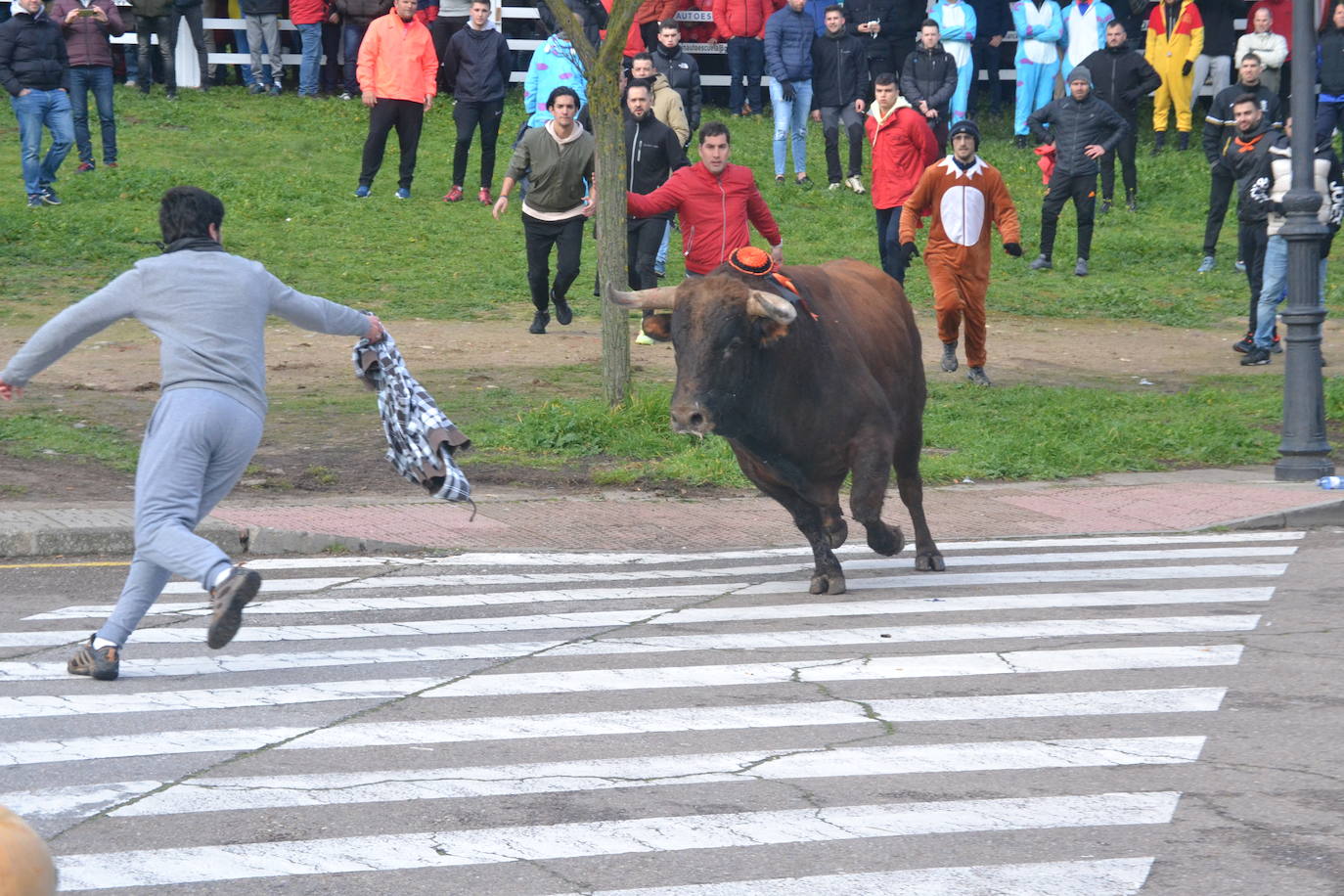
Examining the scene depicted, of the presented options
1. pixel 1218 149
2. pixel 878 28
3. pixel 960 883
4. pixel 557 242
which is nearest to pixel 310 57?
pixel 878 28

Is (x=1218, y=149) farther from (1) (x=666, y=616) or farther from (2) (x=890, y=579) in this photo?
(1) (x=666, y=616)

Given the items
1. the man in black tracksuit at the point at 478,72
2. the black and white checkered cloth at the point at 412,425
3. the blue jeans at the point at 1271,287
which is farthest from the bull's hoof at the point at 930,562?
the man in black tracksuit at the point at 478,72

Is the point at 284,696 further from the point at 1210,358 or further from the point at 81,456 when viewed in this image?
the point at 1210,358

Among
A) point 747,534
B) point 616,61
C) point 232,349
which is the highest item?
point 616,61

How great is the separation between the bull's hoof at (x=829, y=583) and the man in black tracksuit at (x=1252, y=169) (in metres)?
9.05

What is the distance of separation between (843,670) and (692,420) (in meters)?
1.65

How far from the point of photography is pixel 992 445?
1434 centimetres

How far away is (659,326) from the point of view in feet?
31.2

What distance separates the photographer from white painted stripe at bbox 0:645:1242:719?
7.11 m

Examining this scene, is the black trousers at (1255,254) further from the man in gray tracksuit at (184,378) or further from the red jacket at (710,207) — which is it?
the man in gray tracksuit at (184,378)

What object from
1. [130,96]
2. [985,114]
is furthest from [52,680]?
[985,114]

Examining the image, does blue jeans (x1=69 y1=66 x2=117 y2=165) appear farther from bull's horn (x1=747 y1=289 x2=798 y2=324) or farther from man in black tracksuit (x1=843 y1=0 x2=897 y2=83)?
bull's horn (x1=747 y1=289 x2=798 y2=324)

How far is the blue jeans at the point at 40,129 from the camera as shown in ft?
69.5

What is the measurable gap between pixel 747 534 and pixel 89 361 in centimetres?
770
